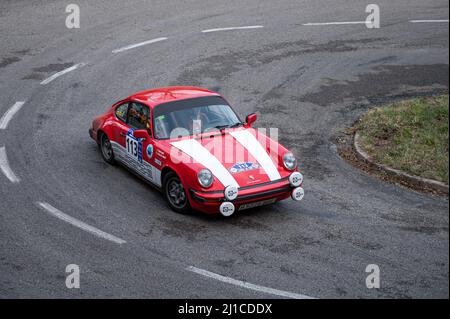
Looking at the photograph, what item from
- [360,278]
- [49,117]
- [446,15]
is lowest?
[360,278]

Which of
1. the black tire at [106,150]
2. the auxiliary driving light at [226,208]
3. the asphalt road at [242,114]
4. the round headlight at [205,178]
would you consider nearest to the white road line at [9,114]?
the asphalt road at [242,114]

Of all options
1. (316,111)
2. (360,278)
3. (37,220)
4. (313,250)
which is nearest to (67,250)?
(37,220)

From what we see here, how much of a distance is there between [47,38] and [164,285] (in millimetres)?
12371

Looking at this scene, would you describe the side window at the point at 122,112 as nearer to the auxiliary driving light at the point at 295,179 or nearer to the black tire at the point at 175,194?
the black tire at the point at 175,194

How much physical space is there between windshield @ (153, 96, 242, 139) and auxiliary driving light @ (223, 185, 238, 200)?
155 centimetres

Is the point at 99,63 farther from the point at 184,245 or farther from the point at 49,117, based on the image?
the point at 184,245

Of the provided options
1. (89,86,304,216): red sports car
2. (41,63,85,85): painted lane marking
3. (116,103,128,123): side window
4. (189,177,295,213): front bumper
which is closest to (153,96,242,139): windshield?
→ (89,86,304,216): red sports car

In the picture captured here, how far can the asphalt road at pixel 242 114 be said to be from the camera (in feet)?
26.7

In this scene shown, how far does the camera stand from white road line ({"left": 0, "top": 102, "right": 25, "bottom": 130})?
43.8ft

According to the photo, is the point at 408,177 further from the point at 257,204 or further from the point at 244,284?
the point at 244,284

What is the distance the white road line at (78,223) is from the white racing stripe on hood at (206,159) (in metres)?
1.64

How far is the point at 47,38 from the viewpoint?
1830 centimetres

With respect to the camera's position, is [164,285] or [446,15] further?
[446,15]

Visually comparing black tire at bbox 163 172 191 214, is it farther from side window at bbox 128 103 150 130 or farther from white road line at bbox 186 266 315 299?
white road line at bbox 186 266 315 299
